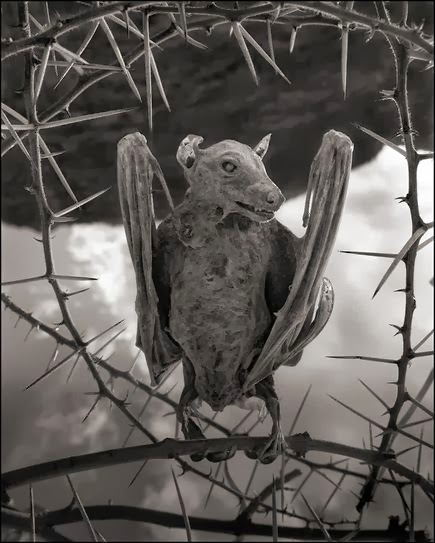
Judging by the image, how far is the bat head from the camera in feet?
2.09

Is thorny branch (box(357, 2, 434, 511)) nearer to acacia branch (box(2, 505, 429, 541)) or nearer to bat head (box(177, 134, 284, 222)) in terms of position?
bat head (box(177, 134, 284, 222))

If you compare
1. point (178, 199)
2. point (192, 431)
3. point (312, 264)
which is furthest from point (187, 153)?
point (178, 199)

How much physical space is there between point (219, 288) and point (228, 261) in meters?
0.03

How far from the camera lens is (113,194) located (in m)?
1.29

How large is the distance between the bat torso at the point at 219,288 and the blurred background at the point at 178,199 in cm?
39

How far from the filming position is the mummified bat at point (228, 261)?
0.64 m

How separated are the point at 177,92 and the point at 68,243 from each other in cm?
36

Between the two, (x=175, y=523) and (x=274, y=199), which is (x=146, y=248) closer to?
(x=274, y=199)

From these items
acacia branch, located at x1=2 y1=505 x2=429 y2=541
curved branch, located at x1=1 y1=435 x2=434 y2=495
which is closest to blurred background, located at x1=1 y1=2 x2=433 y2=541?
acacia branch, located at x1=2 y1=505 x2=429 y2=541

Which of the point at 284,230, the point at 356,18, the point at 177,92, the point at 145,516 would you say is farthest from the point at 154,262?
the point at 177,92

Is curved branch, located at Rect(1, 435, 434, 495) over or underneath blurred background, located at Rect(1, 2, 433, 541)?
underneath

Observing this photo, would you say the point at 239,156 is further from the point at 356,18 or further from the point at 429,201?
the point at 429,201

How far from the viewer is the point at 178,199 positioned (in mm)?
1164

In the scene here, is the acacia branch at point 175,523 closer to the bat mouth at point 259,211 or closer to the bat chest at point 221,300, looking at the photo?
the bat chest at point 221,300
